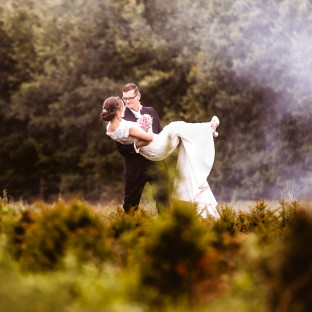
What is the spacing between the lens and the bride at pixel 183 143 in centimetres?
664

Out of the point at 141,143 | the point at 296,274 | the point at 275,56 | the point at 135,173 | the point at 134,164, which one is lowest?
the point at 296,274

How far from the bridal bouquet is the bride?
10 centimetres

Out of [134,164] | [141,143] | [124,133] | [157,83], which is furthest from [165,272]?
[157,83]

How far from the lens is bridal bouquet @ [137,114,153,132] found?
23.1 ft

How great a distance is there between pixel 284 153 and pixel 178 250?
13.8 meters

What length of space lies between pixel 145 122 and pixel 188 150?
73 cm

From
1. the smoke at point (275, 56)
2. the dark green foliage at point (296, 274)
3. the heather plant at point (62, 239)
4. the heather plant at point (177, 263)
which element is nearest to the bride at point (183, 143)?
the heather plant at point (62, 239)

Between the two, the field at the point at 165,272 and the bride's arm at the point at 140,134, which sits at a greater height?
the bride's arm at the point at 140,134

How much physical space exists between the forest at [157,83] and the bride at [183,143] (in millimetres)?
8317

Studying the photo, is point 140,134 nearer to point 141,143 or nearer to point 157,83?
point 141,143

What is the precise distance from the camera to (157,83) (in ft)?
65.3

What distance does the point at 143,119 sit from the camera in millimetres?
7141

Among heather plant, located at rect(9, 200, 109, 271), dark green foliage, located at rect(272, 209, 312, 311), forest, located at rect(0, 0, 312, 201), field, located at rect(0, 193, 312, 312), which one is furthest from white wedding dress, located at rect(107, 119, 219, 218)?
forest, located at rect(0, 0, 312, 201)

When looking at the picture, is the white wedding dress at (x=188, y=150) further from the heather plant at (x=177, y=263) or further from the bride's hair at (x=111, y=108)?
the heather plant at (x=177, y=263)
